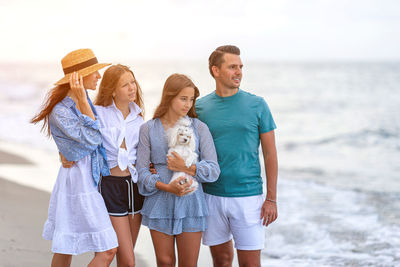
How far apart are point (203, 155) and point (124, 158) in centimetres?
56

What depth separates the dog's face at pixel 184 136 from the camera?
3.28m

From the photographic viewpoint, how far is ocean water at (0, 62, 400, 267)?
20.0 ft

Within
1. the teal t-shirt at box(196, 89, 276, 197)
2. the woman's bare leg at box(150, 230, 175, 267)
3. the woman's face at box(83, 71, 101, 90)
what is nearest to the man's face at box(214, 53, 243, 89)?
the teal t-shirt at box(196, 89, 276, 197)

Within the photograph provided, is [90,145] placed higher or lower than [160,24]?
lower

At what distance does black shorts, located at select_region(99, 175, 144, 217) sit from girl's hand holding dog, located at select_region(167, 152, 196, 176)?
33cm

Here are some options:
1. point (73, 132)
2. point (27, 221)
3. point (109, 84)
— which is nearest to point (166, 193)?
point (73, 132)

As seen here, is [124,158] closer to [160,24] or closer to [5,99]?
[5,99]

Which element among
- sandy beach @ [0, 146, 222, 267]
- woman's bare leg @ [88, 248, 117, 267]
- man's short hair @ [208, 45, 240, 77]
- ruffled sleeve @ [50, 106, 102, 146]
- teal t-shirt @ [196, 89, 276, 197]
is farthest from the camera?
sandy beach @ [0, 146, 222, 267]

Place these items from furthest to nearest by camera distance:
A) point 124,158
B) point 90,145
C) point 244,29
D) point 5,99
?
1. point 244,29
2. point 5,99
3. point 124,158
4. point 90,145

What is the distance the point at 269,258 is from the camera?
5.47m

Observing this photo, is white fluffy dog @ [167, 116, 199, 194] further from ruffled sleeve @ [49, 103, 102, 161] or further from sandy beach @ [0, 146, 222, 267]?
sandy beach @ [0, 146, 222, 267]

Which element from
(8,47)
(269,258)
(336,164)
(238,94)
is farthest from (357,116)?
(8,47)

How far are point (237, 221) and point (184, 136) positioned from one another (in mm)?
839

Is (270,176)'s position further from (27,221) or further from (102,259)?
(27,221)
